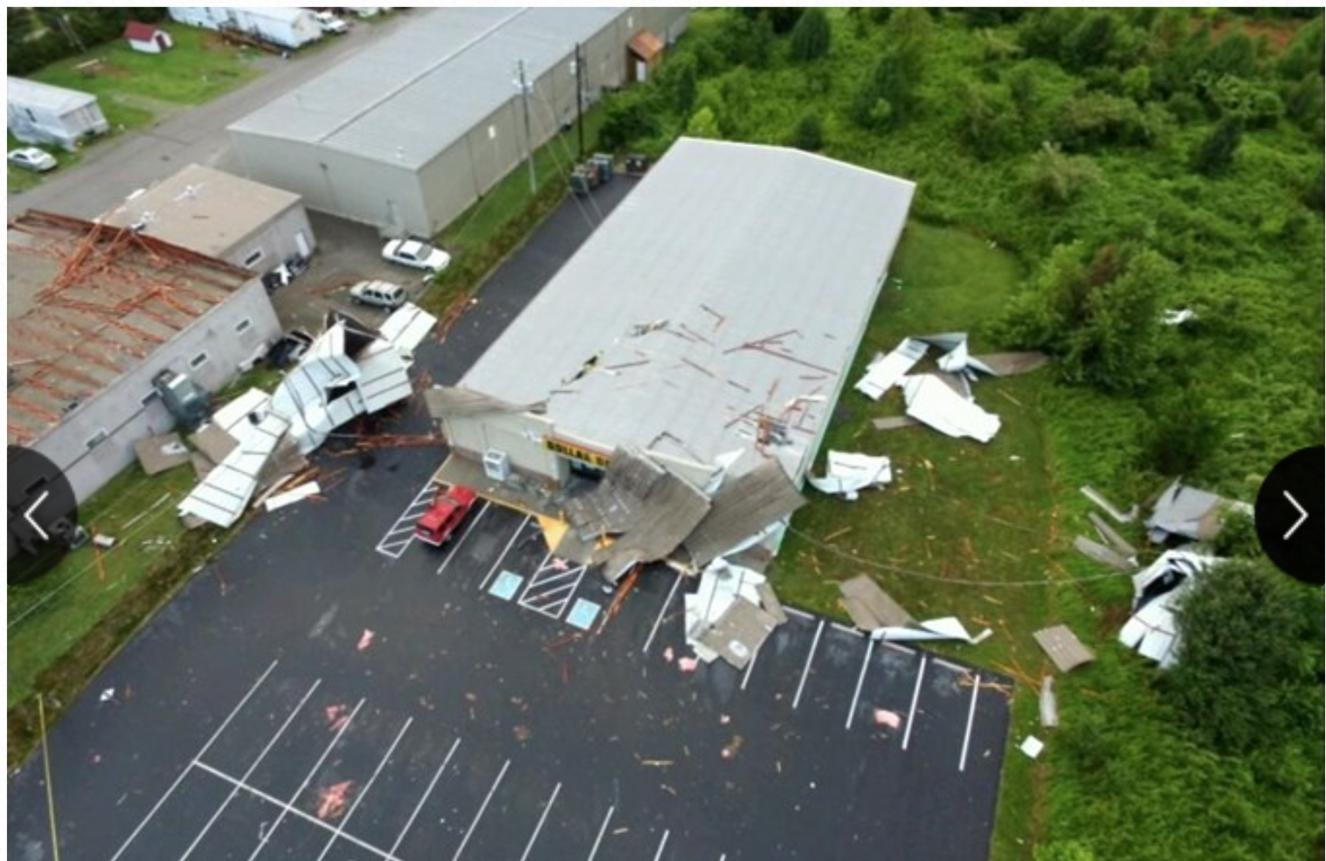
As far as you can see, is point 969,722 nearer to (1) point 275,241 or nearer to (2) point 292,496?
(2) point 292,496

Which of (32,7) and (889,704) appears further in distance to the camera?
(32,7)

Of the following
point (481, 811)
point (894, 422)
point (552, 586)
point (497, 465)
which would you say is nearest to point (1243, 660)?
point (894, 422)

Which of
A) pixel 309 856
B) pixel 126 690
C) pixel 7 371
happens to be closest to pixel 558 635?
pixel 309 856

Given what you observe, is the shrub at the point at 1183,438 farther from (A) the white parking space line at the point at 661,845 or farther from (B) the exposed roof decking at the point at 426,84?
Answer: (B) the exposed roof decking at the point at 426,84

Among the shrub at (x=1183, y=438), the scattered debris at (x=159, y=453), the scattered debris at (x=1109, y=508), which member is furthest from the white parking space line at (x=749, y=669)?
the scattered debris at (x=159, y=453)

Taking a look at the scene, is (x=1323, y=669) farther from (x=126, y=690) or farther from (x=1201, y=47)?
(x=1201, y=47)

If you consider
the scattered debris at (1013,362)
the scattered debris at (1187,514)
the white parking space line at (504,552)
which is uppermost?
the scattered debris at (1187,514)
